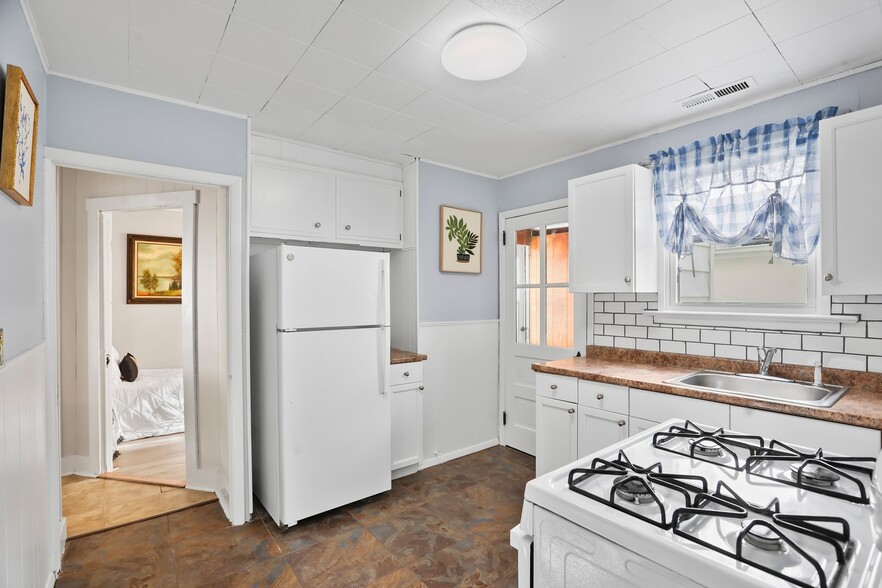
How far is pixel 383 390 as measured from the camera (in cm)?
289

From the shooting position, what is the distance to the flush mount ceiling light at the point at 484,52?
1798mm

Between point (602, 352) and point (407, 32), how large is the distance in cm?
234

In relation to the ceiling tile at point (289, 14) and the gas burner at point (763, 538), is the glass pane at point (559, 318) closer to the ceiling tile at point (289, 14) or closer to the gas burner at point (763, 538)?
the ceiling tile at point (289, 14)

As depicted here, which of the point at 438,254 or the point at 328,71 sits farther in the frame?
the point at 438,254

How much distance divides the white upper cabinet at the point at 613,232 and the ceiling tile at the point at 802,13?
98cm

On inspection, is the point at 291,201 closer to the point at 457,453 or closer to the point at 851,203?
the point at 457,453

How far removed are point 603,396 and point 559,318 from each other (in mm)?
1088

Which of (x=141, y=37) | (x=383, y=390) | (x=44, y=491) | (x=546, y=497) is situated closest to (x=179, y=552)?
(x=44, y=491)

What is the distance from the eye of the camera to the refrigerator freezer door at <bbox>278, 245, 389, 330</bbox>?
253 cm

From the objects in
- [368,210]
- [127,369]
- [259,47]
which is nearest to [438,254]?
[368,210]

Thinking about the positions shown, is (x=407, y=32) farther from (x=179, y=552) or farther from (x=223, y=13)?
(x=179, y=552)

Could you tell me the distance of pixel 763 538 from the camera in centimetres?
78

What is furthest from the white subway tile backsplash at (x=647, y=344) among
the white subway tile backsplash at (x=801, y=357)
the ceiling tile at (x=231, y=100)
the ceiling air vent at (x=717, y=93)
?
the ceiling tile at (x=231, y=100)

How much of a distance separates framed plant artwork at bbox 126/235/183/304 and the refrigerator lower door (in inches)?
133
